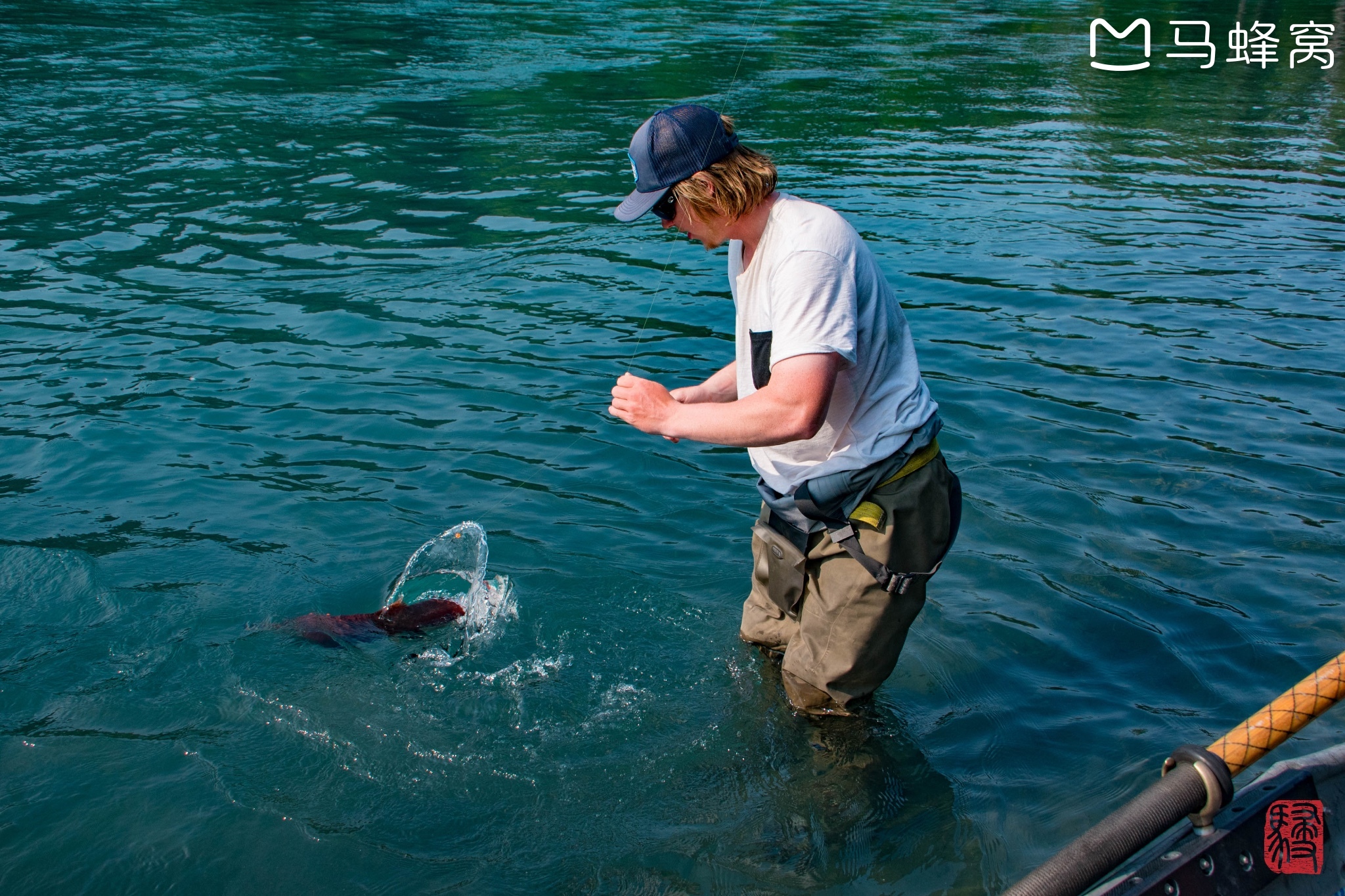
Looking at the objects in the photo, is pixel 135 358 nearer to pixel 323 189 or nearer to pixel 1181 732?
pixel 323 189

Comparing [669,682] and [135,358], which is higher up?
[135,358]

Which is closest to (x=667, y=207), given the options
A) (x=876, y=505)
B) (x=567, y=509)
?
(x=876, y=505)

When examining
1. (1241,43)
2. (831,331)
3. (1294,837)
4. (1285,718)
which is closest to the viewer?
(1285,718)

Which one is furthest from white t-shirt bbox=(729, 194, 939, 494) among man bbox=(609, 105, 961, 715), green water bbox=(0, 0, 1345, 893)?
green water bbox=(0, 0, 1345, 893)

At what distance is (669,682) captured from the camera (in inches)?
204

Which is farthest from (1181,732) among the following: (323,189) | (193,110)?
(193,110)

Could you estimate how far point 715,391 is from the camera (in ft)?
14.5

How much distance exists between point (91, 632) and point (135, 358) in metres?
4.02

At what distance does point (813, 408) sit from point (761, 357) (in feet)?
1.47

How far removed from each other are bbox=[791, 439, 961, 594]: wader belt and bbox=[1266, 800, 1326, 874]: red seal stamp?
52.5 inches

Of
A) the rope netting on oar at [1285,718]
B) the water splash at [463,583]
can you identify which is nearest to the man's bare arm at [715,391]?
the water splash at [463,583]

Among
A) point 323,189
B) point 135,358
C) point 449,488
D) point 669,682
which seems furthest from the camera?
point 323,189

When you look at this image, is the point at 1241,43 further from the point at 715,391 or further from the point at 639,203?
the point at 639,203

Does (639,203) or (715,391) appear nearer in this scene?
(639,203)
